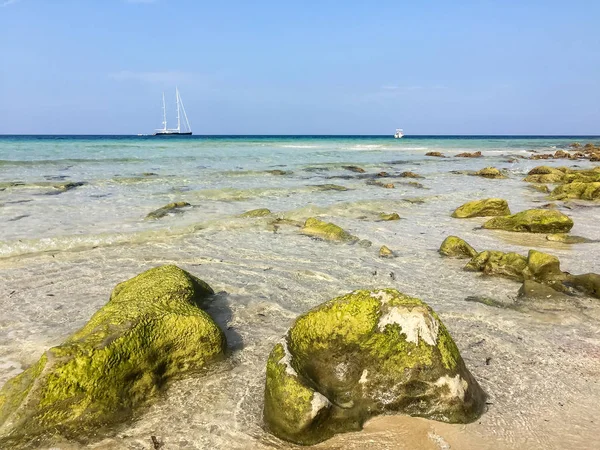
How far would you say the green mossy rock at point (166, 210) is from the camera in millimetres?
9768

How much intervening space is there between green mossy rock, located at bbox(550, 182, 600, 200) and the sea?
2.36ft

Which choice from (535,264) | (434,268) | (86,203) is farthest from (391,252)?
(86,203)

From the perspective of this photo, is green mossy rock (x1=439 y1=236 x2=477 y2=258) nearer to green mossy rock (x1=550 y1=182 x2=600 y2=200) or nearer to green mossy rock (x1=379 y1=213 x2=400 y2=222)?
green mossy rock (x1=379 y1=213 x2=400 y2=222)

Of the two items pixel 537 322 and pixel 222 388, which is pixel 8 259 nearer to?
pixel 222 388

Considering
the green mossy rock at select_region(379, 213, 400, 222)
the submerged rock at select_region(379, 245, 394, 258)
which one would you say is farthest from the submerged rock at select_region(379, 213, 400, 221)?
the submerged rock at select_region(379, 245, 394, 258)

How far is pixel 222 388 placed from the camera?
3336mm

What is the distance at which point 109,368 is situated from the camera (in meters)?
2.99

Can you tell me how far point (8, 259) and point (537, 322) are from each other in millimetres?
7185

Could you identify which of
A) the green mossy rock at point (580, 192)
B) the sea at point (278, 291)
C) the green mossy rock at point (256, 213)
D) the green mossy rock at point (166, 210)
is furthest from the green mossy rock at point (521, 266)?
the green mossy rock at point (580, 192)

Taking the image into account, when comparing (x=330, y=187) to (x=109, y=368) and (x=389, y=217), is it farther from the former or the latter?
(x=109, y=368)

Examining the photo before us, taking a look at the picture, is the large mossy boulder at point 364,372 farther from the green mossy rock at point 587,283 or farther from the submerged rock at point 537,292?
the green mossy rock at point 587,283

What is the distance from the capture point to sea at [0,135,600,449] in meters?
2.87

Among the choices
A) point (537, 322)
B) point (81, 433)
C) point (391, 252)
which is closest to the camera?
point (81, 433)

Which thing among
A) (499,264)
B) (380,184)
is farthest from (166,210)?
(380,184)
